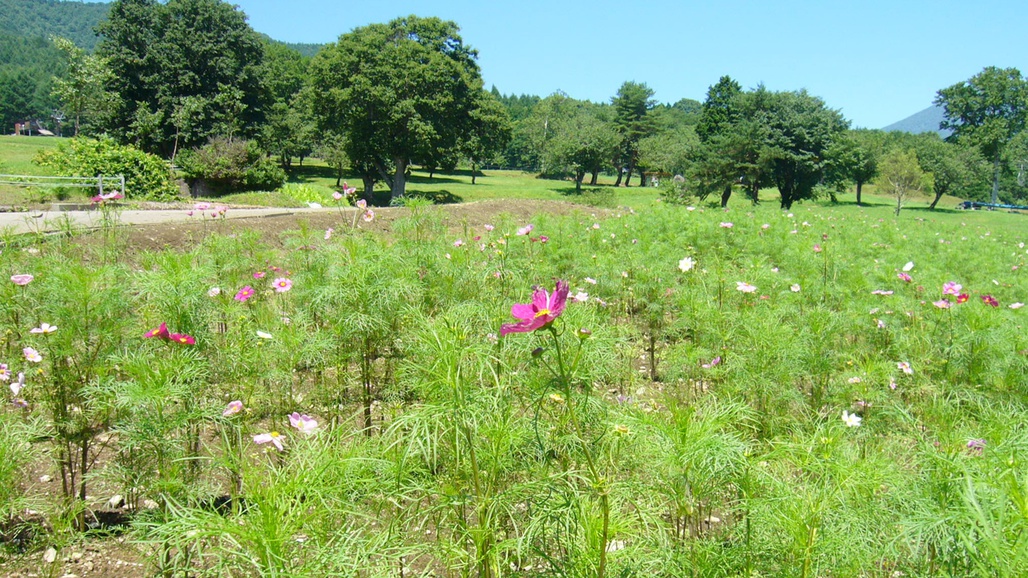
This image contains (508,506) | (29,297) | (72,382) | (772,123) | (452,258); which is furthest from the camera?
(772,123)

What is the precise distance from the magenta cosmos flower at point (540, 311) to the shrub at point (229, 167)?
2343 cm

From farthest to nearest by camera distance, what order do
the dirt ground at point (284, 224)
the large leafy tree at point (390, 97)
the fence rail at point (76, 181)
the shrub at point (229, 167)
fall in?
the large leafy tree at point (390, 97), the shrub at point (229, 167), the fence rail at point (76, 181), the dirt ground at point (284, 224)

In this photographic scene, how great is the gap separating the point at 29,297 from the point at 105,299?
0.60m

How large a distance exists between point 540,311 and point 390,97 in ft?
79.2

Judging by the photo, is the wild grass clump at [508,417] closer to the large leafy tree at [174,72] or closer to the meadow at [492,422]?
the meadow at [492,422]

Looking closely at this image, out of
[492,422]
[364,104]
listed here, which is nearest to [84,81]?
[364,104]

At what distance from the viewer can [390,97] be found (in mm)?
23688

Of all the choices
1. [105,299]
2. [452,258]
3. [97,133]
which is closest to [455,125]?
[97,133]

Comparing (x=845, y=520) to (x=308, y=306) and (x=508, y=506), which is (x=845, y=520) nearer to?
(x=508, y=506)

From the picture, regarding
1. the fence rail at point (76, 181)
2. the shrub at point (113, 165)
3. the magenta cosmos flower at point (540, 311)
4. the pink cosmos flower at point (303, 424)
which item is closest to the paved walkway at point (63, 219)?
the pink cosmos flower at point (303, 424)

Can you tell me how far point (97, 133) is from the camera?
25.9 metres

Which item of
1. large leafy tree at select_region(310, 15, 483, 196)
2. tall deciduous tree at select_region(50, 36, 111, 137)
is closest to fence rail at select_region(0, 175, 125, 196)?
large leafy tree at select_region(310, 15, 483, 196)

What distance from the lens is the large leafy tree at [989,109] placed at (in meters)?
45.8

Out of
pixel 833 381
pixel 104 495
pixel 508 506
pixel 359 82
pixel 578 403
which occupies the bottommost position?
pixel 104 495
